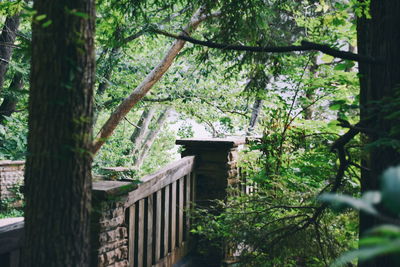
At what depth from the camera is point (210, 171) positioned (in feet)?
15.4

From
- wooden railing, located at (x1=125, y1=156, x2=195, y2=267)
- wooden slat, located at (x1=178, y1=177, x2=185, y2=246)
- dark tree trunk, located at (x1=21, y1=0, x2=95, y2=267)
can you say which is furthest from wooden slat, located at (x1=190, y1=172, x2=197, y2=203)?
dark tree trunk, located at (x1=21, y1=0, x2=95, y2=267)

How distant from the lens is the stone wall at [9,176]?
1145 cm

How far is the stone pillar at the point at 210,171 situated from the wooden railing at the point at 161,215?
6.2 inches

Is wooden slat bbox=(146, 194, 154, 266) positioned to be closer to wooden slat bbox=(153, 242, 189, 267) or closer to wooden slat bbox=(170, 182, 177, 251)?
wooden slat bbox=(153, 242, 189, 267)

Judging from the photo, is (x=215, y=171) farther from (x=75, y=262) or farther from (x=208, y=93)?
(x=208, y=93)

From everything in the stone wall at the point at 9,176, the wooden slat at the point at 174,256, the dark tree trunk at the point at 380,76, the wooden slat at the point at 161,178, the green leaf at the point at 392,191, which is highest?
the dark tree trunk at the point at 380,76

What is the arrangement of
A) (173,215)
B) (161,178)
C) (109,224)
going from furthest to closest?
(173,215) → (161,178) → (109,224)

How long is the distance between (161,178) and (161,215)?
40cm

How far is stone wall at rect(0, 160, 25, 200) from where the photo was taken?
11.4m

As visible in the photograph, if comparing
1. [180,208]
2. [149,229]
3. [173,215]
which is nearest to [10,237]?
[149,229]

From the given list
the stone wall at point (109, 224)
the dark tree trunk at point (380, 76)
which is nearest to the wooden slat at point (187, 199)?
the stone wall at point (109, 224)

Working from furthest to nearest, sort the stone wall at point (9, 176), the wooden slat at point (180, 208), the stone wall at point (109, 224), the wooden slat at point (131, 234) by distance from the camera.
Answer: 1. the stone wall at point (9, 176)
2. the wooden slat at point (180, 208)
3. the wooden slat at point (131, 234)
4. the stone wall at point (109, 224)

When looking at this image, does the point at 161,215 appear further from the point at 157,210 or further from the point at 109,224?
the point at 109,224

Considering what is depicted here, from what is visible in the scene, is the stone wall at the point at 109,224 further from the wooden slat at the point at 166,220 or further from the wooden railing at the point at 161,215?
the wooden slat at the point at 166,220
